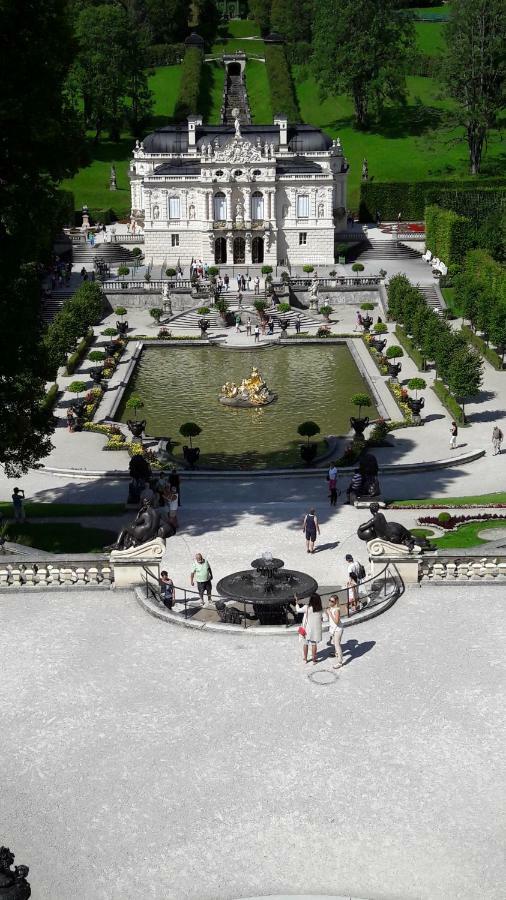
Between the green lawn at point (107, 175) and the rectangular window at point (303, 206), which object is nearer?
the rectangular window at point (303, 206)

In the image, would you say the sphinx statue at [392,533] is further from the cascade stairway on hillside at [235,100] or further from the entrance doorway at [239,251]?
the cascade stairway on hillside at [235,100]

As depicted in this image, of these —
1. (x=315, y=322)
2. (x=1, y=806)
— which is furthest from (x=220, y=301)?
(x=1, y=806)

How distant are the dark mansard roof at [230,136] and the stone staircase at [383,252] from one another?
11.8 metres

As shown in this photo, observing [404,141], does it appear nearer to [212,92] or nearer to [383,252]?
[383,252]

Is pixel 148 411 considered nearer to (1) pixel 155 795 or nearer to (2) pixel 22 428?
(2) pixel 22 428

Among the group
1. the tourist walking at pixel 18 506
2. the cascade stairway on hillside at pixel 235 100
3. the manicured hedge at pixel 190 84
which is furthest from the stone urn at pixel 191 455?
the cascade stairway on hillside at pixel 235 100

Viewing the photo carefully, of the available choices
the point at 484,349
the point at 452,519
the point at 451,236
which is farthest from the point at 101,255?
the point at 452,519

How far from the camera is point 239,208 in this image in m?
99.6

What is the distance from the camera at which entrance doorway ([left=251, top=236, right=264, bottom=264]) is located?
100812mm

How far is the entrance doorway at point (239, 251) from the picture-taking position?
100750 mm

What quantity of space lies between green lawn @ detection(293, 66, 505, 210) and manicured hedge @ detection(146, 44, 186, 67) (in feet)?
93.3

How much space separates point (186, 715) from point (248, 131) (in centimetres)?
9245

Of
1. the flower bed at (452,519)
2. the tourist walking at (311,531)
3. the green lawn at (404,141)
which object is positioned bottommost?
the flower bed at (452,519)

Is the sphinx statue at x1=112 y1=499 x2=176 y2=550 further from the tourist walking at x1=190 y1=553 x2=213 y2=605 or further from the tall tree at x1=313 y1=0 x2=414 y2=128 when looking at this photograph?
the tall tree at x1=313 y1=0 x2=414 y2=128
